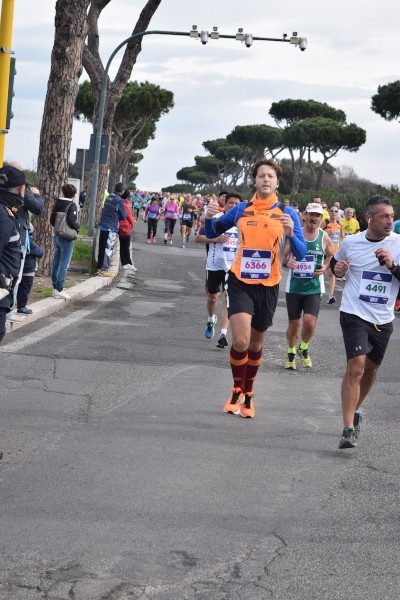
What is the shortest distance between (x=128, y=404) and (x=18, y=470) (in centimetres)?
251

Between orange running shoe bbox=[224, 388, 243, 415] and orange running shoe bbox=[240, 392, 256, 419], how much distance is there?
4 cm

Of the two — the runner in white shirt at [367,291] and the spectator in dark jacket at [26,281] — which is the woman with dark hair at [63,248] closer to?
the spectator in dark jacket at [26,281]

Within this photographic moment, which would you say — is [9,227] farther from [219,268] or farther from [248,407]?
[219,268]

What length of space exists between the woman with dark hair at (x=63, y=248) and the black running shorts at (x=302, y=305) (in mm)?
4704

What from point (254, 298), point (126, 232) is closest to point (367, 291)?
point (254, 298)

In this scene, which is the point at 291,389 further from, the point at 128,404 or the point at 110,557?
the point at 110,557

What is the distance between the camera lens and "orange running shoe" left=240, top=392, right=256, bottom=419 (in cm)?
904

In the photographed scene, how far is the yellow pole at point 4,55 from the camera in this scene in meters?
11.5

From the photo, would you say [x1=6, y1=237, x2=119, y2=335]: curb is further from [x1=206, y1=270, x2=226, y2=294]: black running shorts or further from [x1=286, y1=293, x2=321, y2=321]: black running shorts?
[x1=286, y1=293, x2=321, y2=321]: black running shorts

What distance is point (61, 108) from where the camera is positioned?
19219 millimetres

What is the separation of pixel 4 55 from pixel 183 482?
628 centimetres

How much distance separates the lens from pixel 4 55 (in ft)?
38.2

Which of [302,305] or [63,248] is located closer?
[302,305]

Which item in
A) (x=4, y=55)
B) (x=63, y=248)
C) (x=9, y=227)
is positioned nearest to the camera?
(x=9, y=227)
